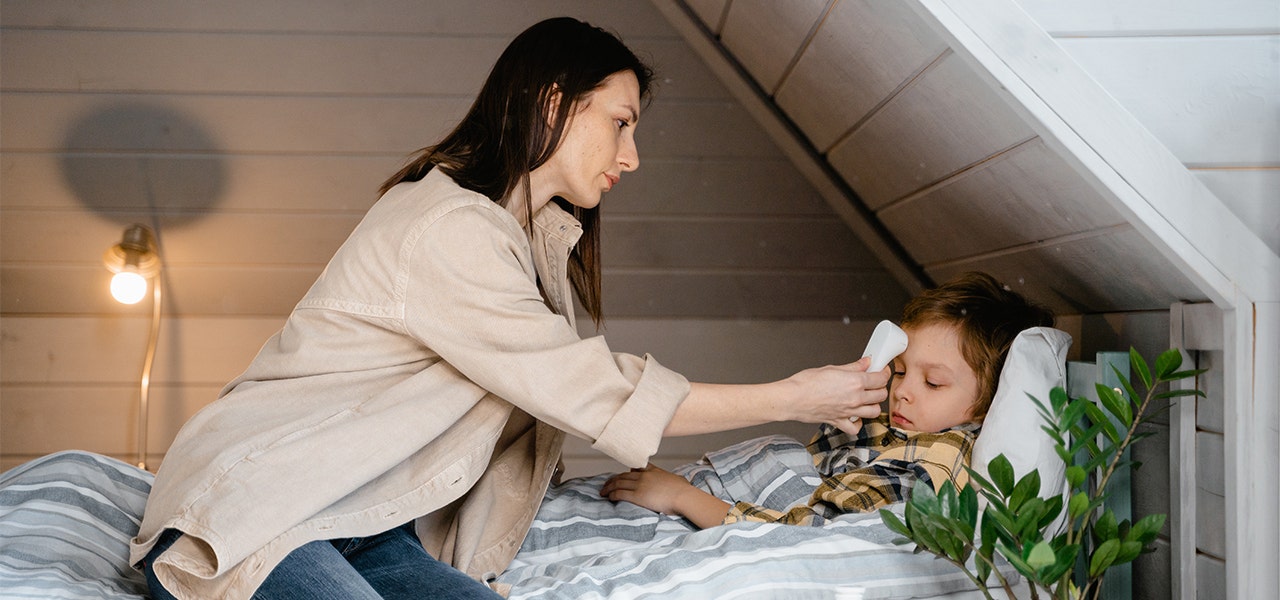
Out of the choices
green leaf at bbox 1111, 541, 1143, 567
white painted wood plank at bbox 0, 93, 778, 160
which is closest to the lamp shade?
white painted wood plank at bbox 0, 93, 778, 160

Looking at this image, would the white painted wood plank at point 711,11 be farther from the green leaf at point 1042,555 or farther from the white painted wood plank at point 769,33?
the green leaf at point 1042,555

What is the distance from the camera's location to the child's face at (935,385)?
144 centimetres

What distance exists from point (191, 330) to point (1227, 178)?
2.33m

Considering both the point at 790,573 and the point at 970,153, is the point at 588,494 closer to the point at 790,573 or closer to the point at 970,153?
the point at 790,573

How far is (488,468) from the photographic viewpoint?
4.48 feet

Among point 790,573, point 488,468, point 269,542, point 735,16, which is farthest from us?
point 735,16

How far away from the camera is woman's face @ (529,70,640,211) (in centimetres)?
135

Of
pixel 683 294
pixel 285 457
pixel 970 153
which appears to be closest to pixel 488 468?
pixel 285 457

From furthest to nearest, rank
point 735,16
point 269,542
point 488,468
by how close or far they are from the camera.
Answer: point 735,16
point 488,468
point 269,542

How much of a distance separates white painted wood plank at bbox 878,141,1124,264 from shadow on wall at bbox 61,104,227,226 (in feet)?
5.40

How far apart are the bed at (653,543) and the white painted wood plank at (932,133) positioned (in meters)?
0.29

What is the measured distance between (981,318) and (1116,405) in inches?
17.0

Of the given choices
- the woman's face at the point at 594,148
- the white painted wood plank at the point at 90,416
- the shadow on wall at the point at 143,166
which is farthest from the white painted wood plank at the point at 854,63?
the white painted wood plank at the point at 90,416

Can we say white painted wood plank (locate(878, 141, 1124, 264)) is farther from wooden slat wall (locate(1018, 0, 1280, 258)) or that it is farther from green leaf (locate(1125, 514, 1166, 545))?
green leaf (locate(1125, 514, 1166, 545))
